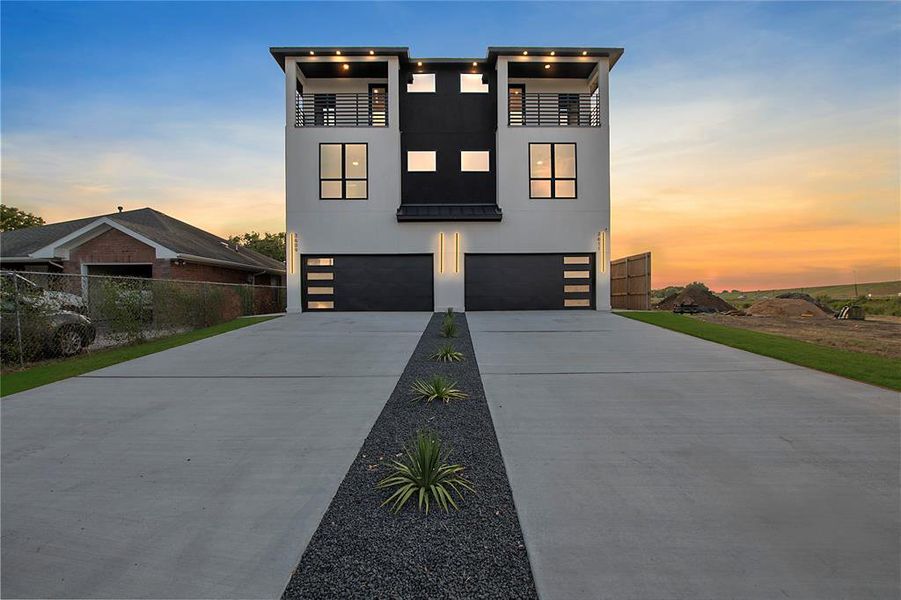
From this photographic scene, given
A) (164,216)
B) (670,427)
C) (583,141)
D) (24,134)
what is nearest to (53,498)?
(670,427)

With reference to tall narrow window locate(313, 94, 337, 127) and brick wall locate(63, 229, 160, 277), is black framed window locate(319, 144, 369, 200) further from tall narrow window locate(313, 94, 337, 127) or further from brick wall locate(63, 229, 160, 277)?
brick wall locate(63, 229, 160, 277)

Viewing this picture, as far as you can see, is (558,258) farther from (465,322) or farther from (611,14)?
(611,14)

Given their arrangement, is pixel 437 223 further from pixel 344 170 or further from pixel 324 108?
pixel 324 108

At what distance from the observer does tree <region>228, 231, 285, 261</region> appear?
3916cm

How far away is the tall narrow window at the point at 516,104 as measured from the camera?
17609 mm

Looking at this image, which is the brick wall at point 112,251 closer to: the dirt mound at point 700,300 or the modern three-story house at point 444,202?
the modern three-story house at point 444,202

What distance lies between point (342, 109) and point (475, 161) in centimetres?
633

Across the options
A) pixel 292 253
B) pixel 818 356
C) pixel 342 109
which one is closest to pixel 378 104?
pixel 342 109

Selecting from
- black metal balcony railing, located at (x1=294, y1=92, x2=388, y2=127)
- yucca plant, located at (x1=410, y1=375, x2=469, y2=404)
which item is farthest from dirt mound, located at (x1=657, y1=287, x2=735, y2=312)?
yucca plant, located at (x1=410, y1=375, x2=469, y2=404)

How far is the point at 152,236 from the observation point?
1603 cm

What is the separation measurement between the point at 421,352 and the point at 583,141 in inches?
519

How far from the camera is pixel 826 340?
31.0ft

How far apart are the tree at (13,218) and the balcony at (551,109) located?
35.4 meters

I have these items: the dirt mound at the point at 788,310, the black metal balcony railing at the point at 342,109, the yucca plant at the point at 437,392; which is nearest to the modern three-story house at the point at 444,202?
the black metal balcony railing at the point at 342,109
